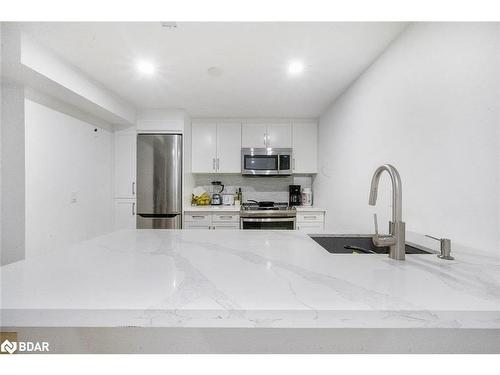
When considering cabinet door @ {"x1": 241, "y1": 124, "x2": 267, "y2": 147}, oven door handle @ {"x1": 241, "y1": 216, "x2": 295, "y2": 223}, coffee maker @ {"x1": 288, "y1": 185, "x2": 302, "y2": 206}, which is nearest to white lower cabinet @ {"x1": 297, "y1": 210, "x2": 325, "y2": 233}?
oven door handle @ {"x1": 241, "y1": 216, "x2": 295, "y2": 223}

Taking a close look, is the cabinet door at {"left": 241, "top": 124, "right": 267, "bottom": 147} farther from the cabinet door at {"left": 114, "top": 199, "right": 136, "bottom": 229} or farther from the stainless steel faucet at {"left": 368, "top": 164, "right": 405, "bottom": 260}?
the stainless steel faucet at {"left": 368, "top": 164, "right": 405, "bottom": 260}

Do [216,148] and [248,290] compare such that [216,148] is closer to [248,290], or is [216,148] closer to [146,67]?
[146,67]

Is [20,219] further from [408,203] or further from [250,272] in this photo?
[408,203]

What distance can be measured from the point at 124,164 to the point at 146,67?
1626mm

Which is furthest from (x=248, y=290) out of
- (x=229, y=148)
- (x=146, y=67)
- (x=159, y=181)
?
(x=229, y=148)

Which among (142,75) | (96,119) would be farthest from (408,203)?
(96,119)

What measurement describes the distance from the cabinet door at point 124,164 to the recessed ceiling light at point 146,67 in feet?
4.24

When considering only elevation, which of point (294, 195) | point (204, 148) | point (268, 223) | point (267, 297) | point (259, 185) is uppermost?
point (204, 148)

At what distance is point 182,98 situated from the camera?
2949mm

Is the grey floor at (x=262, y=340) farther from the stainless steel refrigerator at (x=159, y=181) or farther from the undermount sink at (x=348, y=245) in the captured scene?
the stainless steel refrigerator at (x=159, y=181)

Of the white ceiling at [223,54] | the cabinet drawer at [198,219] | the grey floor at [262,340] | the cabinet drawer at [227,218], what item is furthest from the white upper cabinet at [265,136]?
the grey floor at [262,340]

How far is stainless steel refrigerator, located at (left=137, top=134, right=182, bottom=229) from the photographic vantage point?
329cm

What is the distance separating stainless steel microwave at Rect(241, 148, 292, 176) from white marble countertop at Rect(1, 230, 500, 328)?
2.64 metres

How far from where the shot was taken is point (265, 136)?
12.0 ft
